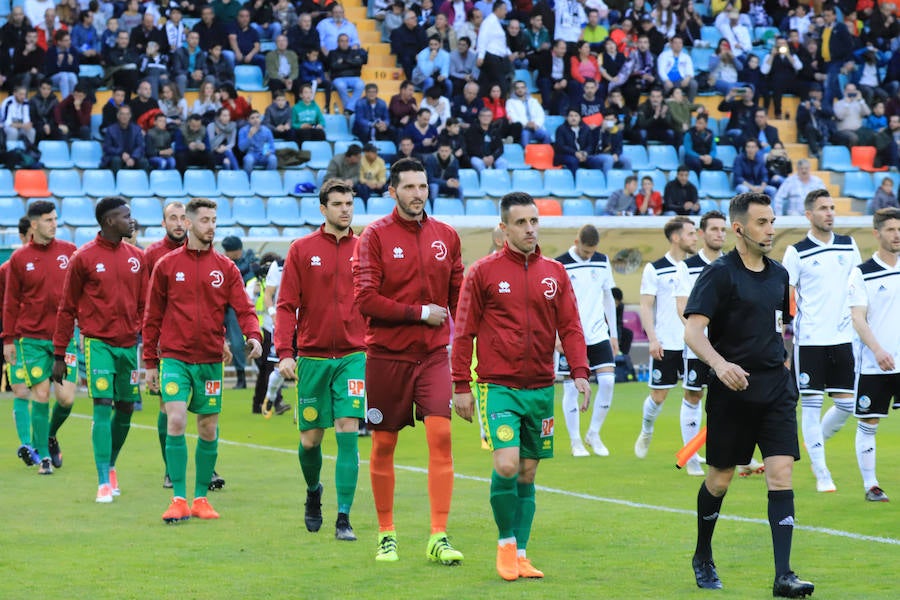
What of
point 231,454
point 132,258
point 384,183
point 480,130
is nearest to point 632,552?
point 132,258

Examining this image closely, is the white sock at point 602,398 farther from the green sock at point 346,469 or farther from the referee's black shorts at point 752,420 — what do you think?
the referee's black shorts at point 752,420

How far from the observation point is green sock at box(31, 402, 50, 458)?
12.7m

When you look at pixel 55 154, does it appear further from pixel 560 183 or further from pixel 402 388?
pixel 402 388

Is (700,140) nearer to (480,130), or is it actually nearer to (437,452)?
(480,130)

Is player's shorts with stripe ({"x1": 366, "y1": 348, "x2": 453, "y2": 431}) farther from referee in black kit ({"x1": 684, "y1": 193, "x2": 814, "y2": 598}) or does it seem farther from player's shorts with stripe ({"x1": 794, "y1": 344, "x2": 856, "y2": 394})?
player's shorts with stripe ({"x1": 794, "y1": 344, "x2": 856, "y2": 394})

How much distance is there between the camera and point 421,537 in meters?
9.12

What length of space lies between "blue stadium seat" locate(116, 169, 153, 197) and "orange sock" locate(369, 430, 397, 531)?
49.7 ft

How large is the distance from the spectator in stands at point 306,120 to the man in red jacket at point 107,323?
13661mm

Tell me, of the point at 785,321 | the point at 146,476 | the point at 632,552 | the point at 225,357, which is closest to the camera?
the point at 785,321

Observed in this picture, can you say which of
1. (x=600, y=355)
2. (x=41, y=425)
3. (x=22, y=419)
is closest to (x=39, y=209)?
(x=41, y=425)

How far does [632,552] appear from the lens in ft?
27.9

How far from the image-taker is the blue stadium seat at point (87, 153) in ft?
76.1

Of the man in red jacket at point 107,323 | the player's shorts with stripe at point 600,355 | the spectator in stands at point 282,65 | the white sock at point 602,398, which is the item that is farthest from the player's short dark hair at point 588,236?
the spectator in stands at point 282,65

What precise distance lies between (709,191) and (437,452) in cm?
1896
